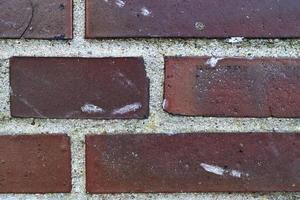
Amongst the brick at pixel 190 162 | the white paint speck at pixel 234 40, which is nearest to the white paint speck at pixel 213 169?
the brick at pixel 190 162

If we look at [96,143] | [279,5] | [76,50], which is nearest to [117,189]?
[96,143]

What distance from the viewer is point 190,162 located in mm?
578

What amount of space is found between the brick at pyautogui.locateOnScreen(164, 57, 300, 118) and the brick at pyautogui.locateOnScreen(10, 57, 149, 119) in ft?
0.12

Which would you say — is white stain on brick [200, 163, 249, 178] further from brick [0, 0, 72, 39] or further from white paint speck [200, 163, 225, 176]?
brick [0, 0, 72, 39]

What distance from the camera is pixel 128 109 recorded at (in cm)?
57

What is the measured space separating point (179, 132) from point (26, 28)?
0.67 ft

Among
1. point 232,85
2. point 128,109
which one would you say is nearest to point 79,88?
point 128,109

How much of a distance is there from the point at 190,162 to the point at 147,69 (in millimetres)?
117

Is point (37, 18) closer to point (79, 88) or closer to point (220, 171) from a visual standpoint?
point (79, 88)

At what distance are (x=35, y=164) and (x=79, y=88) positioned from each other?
0.33ft

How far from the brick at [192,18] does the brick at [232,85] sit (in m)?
0.03

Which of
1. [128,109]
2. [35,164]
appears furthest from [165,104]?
[35,164]

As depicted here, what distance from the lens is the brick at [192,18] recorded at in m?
0.56

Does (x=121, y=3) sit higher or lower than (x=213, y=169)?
higher
